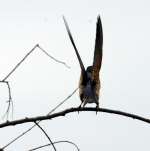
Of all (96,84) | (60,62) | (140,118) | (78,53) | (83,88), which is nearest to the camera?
(140,118)

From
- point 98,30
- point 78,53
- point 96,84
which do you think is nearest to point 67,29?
point 78,53

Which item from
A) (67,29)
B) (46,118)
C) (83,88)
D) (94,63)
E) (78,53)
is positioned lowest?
(83,88)

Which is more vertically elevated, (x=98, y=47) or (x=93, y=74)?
(x=98, y=47)

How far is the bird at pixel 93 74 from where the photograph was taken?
1867mm

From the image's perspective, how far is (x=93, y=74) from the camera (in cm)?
240

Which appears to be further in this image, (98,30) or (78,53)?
(98,30)

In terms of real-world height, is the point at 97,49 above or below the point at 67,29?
below

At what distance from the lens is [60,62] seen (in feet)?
7.00

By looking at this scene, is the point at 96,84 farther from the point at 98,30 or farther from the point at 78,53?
the point at 78,53

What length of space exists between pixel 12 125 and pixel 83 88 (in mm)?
1441

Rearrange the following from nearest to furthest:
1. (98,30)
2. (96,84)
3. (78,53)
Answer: (78,53), (98,30), (96,84)

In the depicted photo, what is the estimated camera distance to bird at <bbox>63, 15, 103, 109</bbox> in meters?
1.87

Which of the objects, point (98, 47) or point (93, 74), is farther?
point (93, 74)

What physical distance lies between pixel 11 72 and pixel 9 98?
497mm
